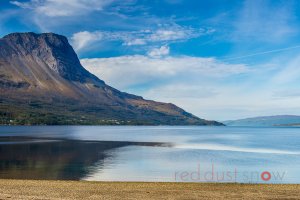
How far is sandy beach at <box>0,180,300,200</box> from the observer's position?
38344 mm

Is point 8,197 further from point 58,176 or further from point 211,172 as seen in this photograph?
point 211,172

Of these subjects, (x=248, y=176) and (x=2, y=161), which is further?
(x=2, y=161)

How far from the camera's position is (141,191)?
42.1 metres

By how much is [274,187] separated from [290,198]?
889 centimetres

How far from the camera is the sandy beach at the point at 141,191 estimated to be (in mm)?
38344

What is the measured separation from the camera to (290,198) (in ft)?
125

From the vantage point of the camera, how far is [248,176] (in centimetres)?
6644

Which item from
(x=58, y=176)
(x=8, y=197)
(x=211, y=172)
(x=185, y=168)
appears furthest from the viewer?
(x=185, y=168)

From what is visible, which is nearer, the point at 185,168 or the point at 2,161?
the point at 185,168

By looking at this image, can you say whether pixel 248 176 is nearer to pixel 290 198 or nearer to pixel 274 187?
pixel 274 187

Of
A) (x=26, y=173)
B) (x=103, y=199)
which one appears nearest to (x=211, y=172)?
(x=26, y=173)

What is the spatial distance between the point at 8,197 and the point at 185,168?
4714 cm

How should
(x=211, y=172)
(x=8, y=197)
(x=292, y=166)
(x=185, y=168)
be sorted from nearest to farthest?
1. (x=8, y=197)
2. (x=211, y=172)
3. (x=185, y=168)
4. (x=292, y=166)

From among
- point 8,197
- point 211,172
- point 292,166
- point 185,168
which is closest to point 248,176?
point 211,172
